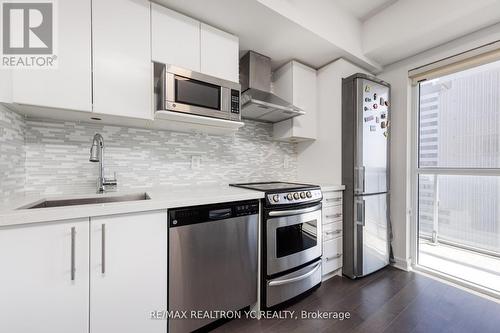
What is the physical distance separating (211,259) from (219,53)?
154cm

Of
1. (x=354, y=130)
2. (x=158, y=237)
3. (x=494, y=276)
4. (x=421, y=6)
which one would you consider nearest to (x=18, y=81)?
(x=158, y=237)

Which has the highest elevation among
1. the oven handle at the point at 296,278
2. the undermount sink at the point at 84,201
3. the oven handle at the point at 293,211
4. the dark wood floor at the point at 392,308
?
the undermount sink at the point at 84,201

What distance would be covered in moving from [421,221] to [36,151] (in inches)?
136

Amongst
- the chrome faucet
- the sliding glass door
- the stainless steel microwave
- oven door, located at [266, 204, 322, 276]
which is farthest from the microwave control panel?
the sliding glass door

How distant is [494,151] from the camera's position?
5.77 feet

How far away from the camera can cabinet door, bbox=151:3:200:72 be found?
1.41 m

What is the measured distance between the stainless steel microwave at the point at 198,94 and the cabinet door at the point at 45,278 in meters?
0.87

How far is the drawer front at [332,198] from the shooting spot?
1.98m

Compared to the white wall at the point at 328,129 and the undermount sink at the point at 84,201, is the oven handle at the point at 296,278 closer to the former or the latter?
the white wall at the point at 328,129

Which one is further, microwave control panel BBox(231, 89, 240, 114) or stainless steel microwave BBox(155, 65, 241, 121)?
microwave control panel BBox(231, 89, 240, 114)

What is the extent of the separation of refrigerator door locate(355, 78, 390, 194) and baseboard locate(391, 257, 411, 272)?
30.5 inches

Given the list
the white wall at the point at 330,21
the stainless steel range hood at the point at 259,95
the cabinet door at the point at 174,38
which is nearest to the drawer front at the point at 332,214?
the stainless steel range hood at the point at 259,95

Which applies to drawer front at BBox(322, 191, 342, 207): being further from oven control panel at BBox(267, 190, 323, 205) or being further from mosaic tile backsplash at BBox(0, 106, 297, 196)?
mosaic tile backsplash at BBox(0, 106, 297, 196)

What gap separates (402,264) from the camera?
2.21 m
